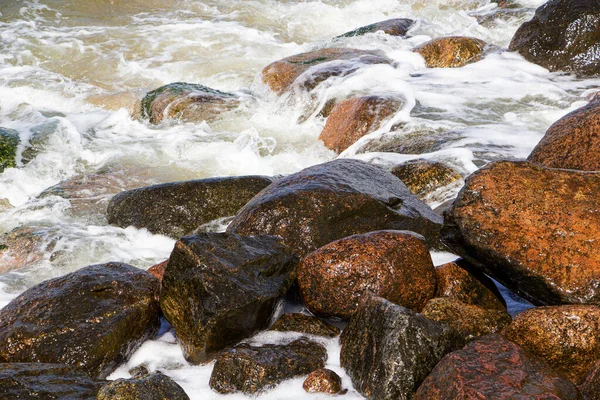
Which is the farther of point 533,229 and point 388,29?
point 388,29

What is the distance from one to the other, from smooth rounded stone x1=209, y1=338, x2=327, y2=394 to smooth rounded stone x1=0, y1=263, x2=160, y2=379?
0.64 meters

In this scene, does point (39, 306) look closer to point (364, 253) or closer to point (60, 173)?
point (364, 253)

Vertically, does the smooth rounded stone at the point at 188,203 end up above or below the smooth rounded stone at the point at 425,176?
below

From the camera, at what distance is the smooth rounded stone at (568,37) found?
9.80 meters

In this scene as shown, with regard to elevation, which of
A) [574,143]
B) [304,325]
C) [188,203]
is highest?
[574,143]

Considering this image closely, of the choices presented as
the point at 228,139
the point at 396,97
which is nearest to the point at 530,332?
the point at 396,97

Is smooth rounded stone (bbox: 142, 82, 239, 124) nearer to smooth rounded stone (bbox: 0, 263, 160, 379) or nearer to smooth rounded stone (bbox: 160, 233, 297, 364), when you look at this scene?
smooth rounded stone (bbox: 0, 263, 160, 379)

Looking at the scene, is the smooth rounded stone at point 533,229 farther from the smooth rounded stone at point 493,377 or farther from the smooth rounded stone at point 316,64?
the smooth rounded stone at point 316,64

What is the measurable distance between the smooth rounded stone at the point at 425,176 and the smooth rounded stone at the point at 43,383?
3573 millimetres

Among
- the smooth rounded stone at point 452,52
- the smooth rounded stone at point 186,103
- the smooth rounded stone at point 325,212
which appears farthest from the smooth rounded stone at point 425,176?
the smooth rounded stone at point 452,52

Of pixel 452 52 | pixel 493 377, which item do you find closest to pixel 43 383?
pixel 493 377

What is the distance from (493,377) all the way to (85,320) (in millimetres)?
2227

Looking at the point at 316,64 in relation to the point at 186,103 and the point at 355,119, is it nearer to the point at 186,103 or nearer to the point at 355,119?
the point at 186,103

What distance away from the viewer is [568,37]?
10016 millimetres
